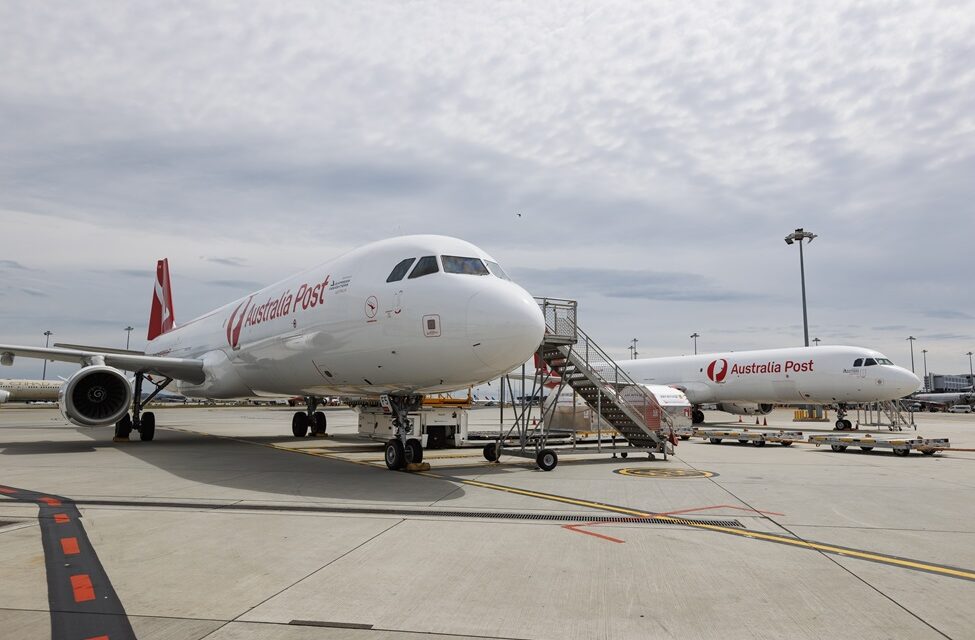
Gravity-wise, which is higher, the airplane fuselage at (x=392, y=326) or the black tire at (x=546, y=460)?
the airplane fuselage at (x=392, y=326)

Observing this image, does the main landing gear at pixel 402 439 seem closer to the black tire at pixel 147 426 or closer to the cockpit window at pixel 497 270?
the cockpit window at pixel 497 270

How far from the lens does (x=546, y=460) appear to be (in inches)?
529

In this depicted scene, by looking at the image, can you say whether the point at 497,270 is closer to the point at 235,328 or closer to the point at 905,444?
the point at 235,328

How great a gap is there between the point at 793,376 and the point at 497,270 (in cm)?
2476

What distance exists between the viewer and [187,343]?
22.2 m

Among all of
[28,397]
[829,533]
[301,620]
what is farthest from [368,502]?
[28,397]

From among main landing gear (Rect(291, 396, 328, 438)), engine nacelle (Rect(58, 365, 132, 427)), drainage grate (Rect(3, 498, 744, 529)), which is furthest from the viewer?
main landing gear (Rect(291, 396, 328, 438))

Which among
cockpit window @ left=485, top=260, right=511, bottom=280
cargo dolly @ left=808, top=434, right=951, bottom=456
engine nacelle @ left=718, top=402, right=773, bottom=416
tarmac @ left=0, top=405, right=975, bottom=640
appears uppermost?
cockpit window @ left=485, top=260, right=511, bottom=280

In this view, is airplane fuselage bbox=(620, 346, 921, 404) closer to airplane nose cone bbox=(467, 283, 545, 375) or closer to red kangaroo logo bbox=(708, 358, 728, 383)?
red kangaroo logo bbox=(708, 358, 728, 383)

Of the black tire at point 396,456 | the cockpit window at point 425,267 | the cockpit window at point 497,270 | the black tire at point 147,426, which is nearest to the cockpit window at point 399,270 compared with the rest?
the cockpit window at point 425,267

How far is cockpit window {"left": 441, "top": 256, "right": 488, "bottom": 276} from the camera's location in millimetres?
10641

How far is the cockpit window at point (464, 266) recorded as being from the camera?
419 inches

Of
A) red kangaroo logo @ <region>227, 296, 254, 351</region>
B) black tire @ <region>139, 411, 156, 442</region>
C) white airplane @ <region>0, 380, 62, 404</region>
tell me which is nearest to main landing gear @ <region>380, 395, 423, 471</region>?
red kangaroo logo @ <region>227, 296, 254, 351</region>

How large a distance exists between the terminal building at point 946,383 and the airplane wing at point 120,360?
142 m
